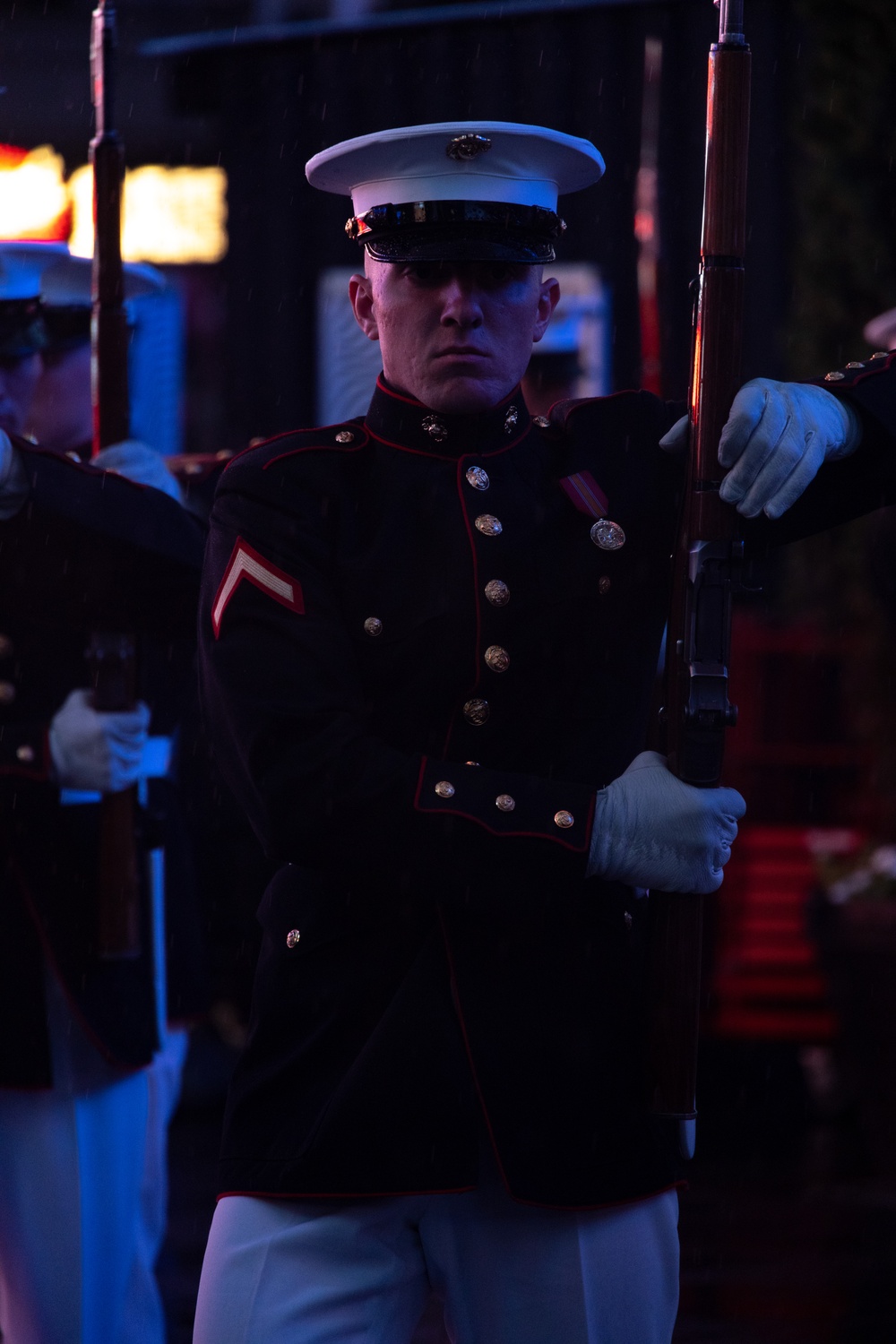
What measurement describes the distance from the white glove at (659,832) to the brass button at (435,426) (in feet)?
1.32

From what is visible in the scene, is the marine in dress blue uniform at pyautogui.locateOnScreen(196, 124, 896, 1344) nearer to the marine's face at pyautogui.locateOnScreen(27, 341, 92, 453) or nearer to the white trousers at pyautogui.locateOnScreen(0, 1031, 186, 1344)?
the white trousers at pyautogui.locateOnScreen(0, 1031, 186, 1344)

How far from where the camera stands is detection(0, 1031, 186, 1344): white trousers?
96.5 inches

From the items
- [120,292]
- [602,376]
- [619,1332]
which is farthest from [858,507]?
[602,376]

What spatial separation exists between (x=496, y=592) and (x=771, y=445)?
300 mm

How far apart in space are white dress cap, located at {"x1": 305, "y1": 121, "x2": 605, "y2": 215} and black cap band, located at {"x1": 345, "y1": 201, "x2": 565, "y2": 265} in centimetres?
2

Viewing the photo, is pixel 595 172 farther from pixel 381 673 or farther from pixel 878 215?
pixel 878 215

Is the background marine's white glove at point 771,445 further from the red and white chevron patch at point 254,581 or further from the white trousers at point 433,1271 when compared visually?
the white trousers at point 433,1271

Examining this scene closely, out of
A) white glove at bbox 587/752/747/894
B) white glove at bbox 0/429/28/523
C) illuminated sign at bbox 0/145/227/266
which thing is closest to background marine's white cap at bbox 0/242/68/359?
white glove at bbox 0/429/28/523

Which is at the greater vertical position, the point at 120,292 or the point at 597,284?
the point at 597,284

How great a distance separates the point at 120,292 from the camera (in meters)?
2.76

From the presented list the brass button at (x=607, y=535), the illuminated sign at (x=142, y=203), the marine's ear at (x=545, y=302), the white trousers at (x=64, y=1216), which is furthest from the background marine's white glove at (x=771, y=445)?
the illuminated sign at (x=142, y=203)

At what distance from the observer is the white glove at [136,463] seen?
2.63 metres

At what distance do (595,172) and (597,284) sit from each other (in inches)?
176

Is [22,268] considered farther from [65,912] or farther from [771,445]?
[771,445]
